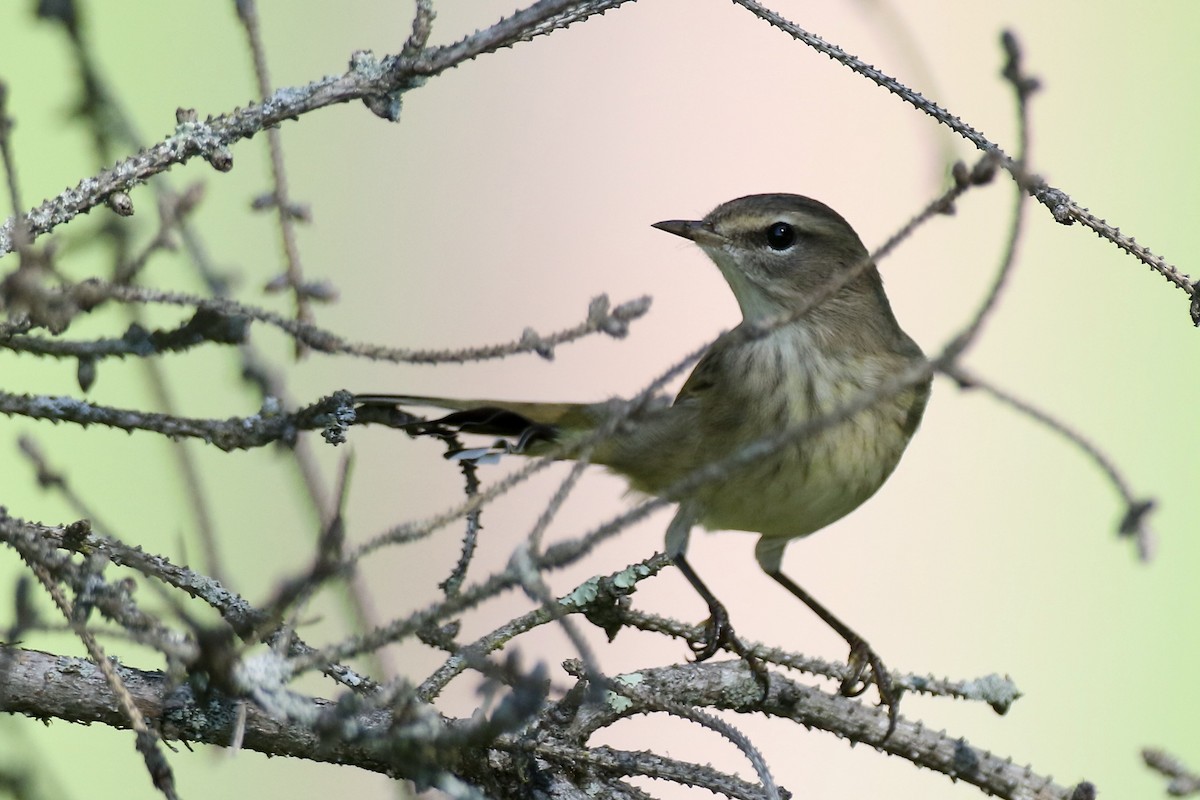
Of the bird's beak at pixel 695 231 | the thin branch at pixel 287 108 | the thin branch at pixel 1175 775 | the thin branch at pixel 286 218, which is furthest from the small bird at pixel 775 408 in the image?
the thin branch at pixel 1175 775

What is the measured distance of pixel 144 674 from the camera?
1773mm

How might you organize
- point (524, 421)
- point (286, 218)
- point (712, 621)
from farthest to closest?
point (712, 621) < point (524, 421) < point (286, 218)

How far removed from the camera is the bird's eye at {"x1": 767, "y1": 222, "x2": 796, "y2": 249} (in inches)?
133

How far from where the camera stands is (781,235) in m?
3.40

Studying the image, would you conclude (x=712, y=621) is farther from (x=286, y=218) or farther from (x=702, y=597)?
(x=286, y=218)

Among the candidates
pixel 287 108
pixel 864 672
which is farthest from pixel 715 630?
pixel 287 108

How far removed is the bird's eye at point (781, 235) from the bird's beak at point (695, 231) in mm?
133

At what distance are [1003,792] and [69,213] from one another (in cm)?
179

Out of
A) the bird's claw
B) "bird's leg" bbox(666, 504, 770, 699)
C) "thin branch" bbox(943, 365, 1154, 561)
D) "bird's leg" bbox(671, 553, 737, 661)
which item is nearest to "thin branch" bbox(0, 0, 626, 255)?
"thin branch" bbox(943, 365, 1154, 561)

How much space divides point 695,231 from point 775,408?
54 cm

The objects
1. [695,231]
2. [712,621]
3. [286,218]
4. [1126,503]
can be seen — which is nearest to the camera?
[1126,503]

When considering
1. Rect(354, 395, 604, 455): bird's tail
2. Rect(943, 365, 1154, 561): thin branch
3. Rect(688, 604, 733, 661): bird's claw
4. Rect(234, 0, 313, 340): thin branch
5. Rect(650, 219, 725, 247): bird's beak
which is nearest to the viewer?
Rect(943, 365, 1154, 561): thin branch

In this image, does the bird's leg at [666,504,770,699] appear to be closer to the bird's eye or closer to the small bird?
the small bird

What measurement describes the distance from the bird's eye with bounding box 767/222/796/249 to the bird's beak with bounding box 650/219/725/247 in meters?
0.13
